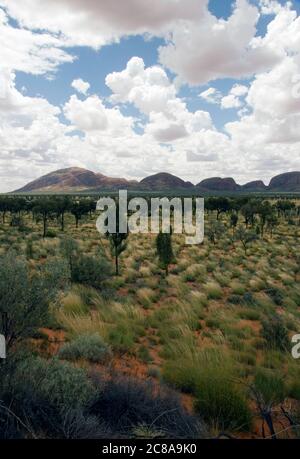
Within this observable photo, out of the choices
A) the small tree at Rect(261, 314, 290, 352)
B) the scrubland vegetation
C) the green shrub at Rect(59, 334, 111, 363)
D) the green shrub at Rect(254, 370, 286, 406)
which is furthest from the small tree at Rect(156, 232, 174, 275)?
the green shrub at Rect(254, 370, 286, 406)

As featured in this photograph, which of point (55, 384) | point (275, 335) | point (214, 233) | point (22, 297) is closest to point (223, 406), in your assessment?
point (55, 384)

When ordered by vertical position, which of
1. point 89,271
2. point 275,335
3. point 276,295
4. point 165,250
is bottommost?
point 276,295

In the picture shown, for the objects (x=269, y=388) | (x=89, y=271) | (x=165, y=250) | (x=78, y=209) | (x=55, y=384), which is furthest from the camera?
(x=78, y=209)

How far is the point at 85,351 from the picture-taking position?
6.59 meters

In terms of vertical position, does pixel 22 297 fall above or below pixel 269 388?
above

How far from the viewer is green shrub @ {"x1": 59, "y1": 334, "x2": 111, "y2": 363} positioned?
661 centimetres

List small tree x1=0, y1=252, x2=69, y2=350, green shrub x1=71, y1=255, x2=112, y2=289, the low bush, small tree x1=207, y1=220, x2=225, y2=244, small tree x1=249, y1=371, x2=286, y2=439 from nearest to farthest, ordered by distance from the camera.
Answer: the low bush
small tree x1=0, y1=252, x2=69, y2=350
small tree x1=249, y1=371, x2=286, y2=439
green shrub x1=71, y1=255, x2=112, y2=289
small tree x1=207, y1=220, x2=225, y2=244

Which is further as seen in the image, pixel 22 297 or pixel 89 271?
pixel 89 271

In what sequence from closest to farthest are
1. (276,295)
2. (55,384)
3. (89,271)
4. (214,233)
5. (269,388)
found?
(55,384) < (269,388) < (276,295) < (89,271) < (214,233)

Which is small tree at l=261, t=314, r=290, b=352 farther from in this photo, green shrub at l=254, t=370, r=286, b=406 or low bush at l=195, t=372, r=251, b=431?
low bush at l=195, t=372, r=251, b=431

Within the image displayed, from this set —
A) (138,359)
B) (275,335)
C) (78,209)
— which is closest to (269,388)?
(138,359)

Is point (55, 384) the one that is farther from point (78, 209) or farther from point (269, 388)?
point (78, 209)

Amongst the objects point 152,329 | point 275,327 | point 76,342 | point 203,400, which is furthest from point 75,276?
point 203,400
